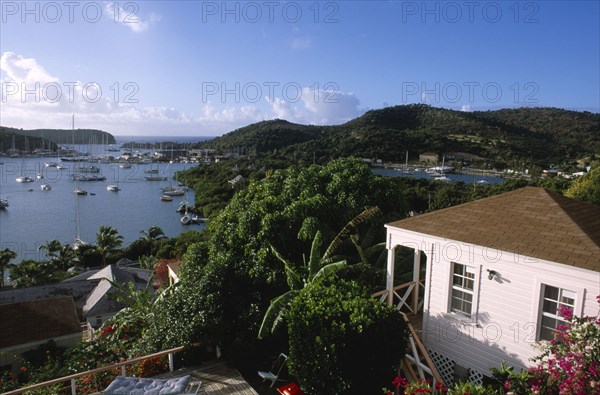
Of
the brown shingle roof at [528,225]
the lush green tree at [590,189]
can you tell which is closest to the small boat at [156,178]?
the lush green tree at [590,189]

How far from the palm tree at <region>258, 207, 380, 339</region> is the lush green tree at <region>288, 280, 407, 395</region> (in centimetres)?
99

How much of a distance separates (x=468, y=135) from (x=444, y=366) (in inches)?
4253

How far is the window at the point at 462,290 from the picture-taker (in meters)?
8.71

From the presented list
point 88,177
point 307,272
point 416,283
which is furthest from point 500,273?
point 88,177

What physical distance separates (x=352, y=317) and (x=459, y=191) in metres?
57.3

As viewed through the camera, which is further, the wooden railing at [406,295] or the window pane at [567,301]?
the wooden railing at [406,295]

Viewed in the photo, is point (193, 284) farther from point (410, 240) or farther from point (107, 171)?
point (107, 171)

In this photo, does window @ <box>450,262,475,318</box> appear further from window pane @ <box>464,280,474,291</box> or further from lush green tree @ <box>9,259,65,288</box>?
lush green tree @ <box>9,259,65,288</box>

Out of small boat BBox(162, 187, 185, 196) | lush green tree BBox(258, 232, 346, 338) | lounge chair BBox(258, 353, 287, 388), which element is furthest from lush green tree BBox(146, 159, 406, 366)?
small boat BBox(162, 187, 185, 196)

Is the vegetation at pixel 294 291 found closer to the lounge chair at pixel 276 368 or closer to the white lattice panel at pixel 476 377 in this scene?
the lounge chair at pixel 276 368

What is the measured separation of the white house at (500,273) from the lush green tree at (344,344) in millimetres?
1714

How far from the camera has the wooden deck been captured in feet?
28.2

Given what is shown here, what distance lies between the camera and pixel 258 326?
1061 centimetres

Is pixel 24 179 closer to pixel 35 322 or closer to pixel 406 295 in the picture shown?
pixel 35 322
